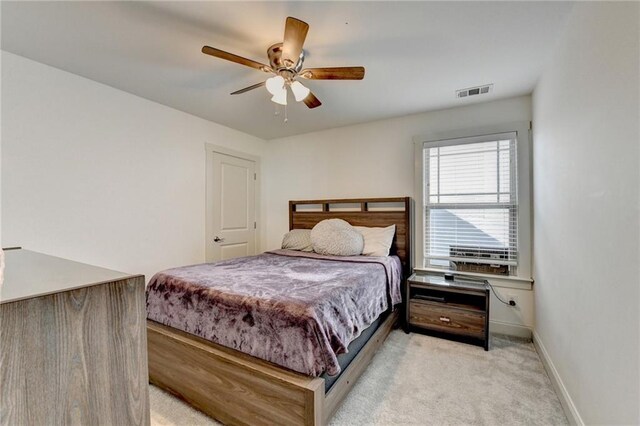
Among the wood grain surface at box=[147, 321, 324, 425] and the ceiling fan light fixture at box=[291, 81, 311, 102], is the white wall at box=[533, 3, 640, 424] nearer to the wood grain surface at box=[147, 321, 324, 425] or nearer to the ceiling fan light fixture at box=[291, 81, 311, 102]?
the wood grain surface at box=[147, 321, 324, 425]

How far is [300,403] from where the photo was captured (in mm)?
1383

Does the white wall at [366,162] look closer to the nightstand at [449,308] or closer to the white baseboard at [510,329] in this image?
the white baseboard at [510,329]

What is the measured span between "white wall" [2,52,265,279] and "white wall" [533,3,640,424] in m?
3.53

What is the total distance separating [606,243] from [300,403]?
1.66 metres

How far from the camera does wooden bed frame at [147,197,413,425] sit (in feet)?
4.63

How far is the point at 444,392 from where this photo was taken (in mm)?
1939

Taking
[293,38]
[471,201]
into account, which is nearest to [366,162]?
[471,201]

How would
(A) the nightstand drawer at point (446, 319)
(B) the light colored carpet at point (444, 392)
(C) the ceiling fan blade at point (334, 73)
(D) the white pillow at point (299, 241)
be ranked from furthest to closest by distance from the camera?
(D) the white pillow at point (299, 241), (A) the nightstand drawer at point (446, 319), (C) the ceiling fan blade at point (334, 73), (B) the light colored carpet at point (444, 392)

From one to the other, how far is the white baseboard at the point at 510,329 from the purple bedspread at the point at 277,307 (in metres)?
1.38

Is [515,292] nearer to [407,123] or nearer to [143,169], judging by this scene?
[407,123]

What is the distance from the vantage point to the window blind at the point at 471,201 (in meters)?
2.90

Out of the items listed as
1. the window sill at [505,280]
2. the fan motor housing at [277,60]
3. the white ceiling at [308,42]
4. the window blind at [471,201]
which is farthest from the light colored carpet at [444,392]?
the white ceiling at [308,42]

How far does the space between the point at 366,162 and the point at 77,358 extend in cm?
342

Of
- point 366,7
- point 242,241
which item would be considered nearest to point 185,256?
point 242,241
